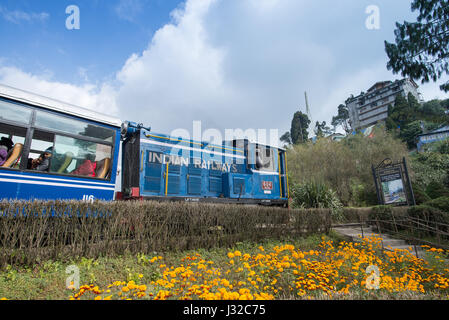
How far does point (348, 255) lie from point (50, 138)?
7853 millimetres

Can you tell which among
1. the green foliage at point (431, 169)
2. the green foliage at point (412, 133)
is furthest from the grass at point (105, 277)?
the green foliage at point (412, 133)

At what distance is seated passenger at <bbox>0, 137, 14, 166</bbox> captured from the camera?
4.99 meters

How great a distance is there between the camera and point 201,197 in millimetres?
8188

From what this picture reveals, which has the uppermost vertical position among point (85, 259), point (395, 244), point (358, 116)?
point (358, 116)

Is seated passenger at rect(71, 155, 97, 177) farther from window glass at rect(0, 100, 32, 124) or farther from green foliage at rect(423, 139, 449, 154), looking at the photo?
green foliage at rect(423, 139, 449, 154)

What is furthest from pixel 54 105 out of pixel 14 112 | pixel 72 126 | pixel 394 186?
pixel 394 186

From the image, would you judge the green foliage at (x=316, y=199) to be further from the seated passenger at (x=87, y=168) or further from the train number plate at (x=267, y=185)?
the seated passenger at (x=87, y=168)

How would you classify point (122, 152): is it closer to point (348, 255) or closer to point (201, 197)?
point (201, 197)

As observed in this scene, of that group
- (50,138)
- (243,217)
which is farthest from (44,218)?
(243,217)

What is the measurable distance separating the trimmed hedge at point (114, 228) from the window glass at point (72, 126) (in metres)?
2.10

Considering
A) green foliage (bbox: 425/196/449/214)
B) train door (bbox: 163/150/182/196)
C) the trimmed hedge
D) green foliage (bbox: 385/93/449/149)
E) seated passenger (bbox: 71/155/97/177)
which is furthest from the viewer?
green foliage (bbox: 385/93/449/149)

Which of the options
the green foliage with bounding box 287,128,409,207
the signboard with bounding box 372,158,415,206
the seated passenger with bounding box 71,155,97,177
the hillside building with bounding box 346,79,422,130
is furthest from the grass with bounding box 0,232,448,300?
the hillside building with bounding box 346,79,422,130

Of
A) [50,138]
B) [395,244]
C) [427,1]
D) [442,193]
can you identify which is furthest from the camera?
[442,193]

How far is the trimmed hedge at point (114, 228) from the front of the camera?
4188 mm
